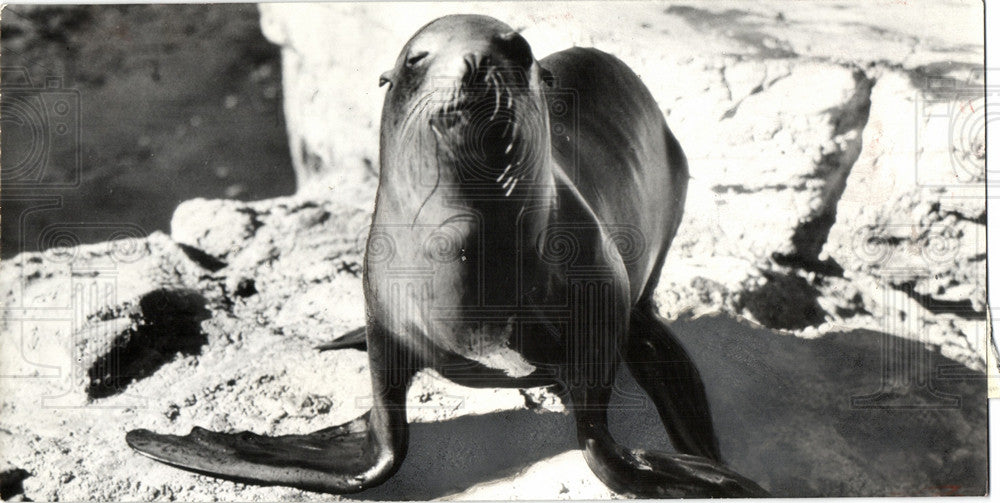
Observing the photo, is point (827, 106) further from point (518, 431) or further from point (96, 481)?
point (96, 481)

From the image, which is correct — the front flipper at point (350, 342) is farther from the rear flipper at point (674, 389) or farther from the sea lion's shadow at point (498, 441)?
the rear flipper at point (674, 389)

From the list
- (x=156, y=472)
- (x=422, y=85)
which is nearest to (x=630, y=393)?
(x=422, y=85)

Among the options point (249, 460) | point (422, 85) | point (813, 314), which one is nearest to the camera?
point (422, 85)

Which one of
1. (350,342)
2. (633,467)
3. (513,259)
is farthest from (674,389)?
(350,342)

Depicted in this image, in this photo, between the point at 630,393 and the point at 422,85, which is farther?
the point at 630,393

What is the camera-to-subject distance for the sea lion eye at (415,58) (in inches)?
105

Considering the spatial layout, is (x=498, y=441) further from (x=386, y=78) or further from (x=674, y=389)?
(x=386, y=78)

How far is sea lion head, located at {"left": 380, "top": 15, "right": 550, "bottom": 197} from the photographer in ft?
8.61

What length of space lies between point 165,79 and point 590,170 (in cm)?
132

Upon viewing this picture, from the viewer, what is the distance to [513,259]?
273 centimetres

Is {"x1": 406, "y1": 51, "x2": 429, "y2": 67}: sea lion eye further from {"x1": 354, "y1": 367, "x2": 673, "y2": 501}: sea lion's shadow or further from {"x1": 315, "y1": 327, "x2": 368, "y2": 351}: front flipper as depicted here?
{"x1": 354, "y1": 367, "x2": 673, "y2": 501}: sea lion's shadow

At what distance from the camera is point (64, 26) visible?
10.1 feet

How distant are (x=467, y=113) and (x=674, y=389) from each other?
1021 mm

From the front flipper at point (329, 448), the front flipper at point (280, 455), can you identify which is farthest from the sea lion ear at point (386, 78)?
the front flipper at point (280, 455)
